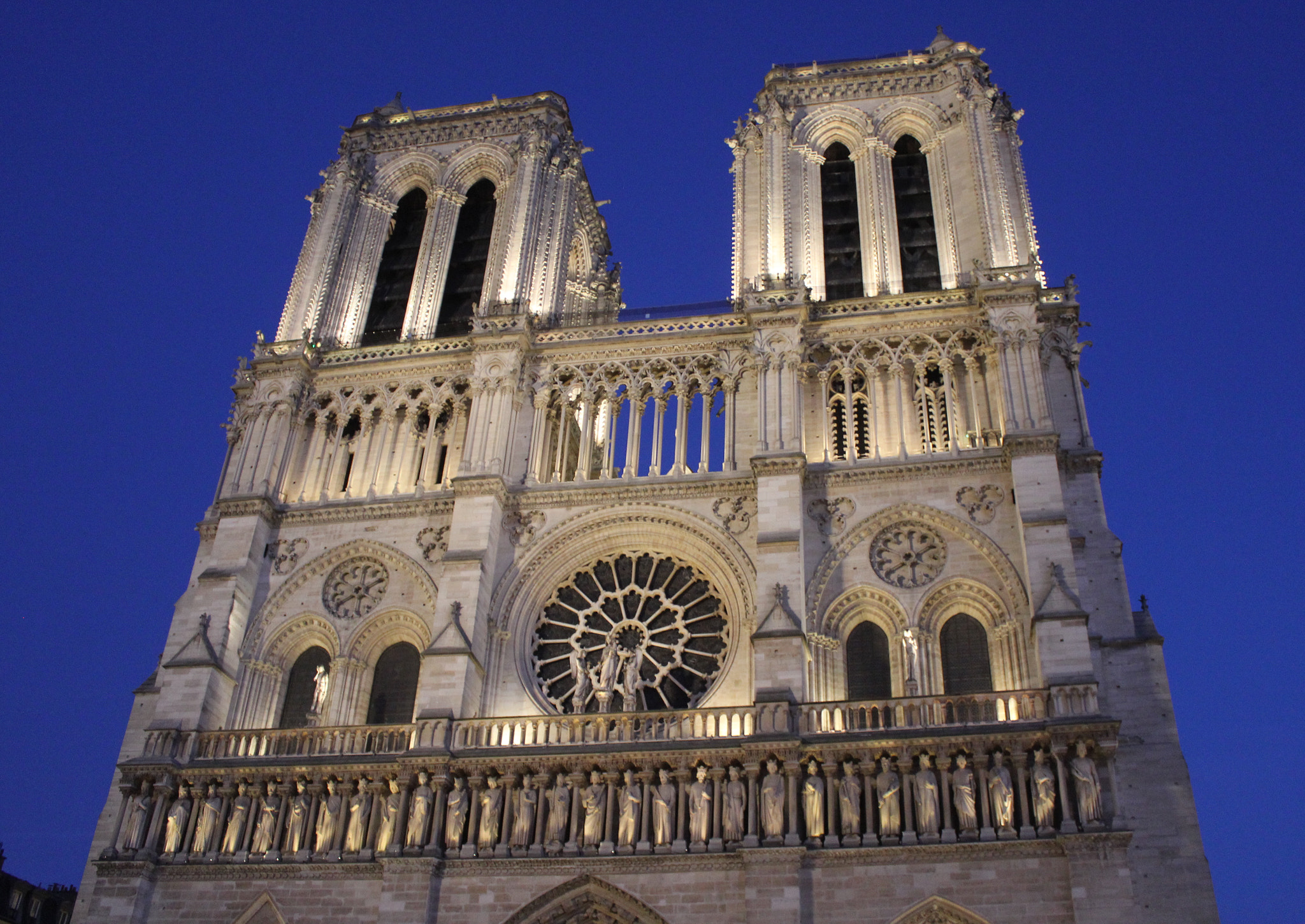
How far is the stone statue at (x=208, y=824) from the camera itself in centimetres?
2144

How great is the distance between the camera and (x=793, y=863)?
61.3ft

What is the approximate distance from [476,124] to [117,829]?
64.3ft

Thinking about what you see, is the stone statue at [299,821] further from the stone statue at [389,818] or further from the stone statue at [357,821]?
the stone statue at [389,818]

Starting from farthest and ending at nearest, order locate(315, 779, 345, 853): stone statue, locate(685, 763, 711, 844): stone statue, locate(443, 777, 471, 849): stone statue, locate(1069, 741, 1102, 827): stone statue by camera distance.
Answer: locate(315, 779, 345, 853): stone statue, locate(443, 777, 471, 849): stone statue, locate(685, 763, 711, 844): stone statue, locate(1069, 741, 1102, 827): stone statue

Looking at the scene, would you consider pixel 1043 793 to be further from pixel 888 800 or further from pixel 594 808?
pixel 594 808

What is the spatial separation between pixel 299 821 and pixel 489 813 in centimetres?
355

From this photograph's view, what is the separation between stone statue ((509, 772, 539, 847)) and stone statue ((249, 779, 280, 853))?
4.43 meters

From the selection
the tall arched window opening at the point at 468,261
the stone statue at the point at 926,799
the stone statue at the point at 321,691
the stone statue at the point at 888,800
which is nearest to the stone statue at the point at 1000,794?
the stone statue at the point at 926,799

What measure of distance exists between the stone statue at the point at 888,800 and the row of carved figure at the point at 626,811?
0.02 metres

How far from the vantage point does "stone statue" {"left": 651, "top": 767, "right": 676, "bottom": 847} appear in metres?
19.6

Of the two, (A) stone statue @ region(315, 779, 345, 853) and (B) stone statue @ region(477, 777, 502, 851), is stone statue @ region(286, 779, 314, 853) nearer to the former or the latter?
(A) stone statue @ region(315, 779, 345, 853)

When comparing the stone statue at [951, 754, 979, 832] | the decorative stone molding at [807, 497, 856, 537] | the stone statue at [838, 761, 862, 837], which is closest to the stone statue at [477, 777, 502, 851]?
the stone statue at [838, 761, 862, 837]

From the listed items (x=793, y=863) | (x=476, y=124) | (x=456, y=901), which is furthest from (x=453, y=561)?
(x=476, y=124)

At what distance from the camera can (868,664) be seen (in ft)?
73.4
